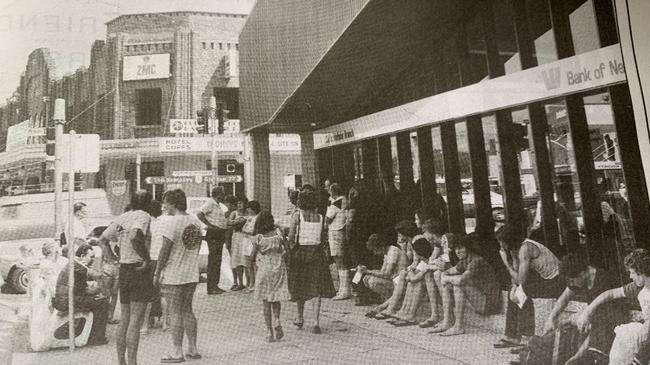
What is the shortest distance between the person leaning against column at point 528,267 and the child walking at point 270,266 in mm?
762

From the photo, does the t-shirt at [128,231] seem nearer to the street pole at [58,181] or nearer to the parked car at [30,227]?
the parked car at [30,227]

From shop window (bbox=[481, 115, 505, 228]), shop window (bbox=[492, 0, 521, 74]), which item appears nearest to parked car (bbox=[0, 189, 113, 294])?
shop window (bbox=[481, 115, 505, 228])

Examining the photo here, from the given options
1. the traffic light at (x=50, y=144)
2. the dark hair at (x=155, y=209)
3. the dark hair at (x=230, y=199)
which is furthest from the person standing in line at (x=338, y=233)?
the traffic light at (x=50, y=144)

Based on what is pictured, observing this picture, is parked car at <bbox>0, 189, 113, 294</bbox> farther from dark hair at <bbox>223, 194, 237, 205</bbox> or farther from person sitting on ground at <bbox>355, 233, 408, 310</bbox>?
person sitting on ground at <bbox>355, 233, 408, 310</bbox>

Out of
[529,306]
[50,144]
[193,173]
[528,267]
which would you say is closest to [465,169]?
[528,267]

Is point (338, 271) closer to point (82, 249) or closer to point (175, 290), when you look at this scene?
point (175, 290)

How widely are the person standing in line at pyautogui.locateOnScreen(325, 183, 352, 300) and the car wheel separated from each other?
98 centimetres

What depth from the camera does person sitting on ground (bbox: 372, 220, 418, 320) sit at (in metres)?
1.47

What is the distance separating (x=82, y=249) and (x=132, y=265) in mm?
169

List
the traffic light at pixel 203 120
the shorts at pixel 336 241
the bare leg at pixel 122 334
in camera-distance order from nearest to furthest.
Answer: the bare leg at pixel 122 334 < the traffic light at pixel 203 120 < the shorts at pixel 336 241

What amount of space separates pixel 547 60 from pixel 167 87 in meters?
1.30

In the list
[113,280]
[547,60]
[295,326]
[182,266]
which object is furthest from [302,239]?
[547,60]

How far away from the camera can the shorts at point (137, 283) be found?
4.29ft

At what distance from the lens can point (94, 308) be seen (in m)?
1.31
